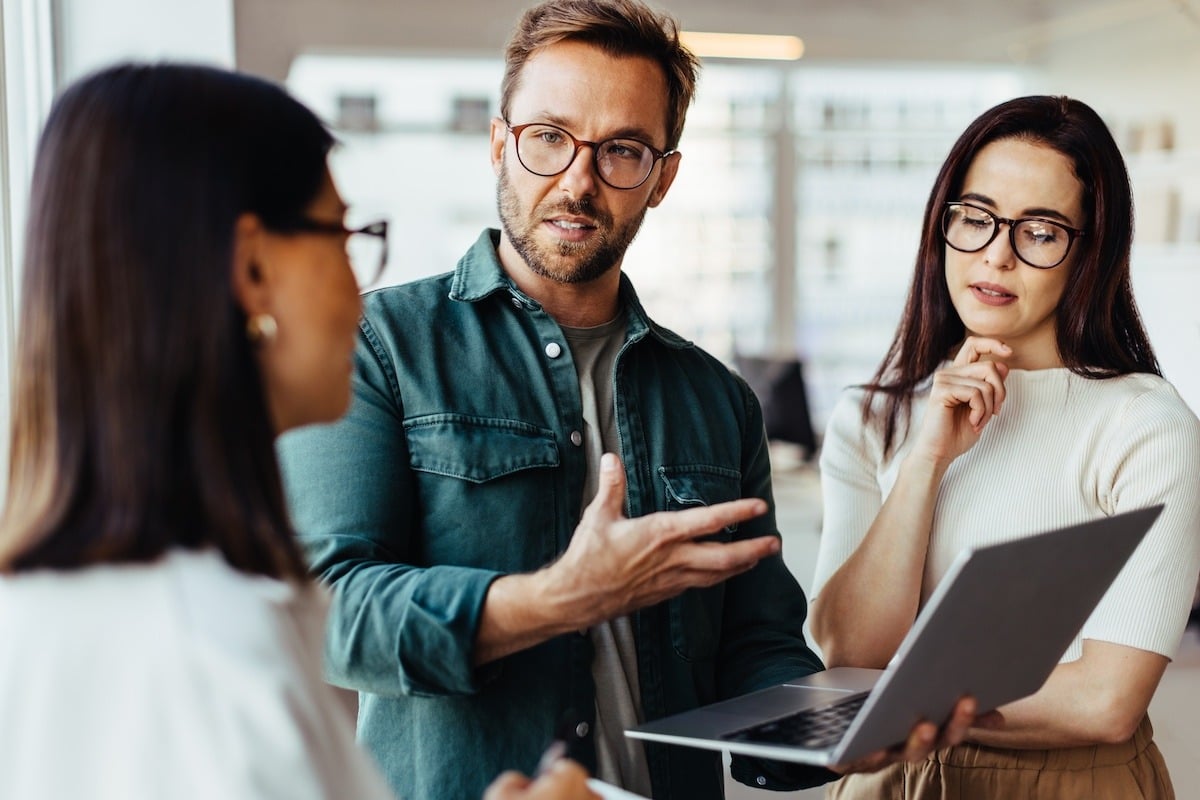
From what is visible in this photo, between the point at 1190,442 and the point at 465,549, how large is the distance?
957 millimetres

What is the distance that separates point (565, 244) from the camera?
1.57 meters

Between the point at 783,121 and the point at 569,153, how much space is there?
20.6 ft

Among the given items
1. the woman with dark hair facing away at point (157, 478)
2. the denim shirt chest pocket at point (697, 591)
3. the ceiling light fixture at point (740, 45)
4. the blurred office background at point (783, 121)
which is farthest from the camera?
the blurred office background at point (783, 121)

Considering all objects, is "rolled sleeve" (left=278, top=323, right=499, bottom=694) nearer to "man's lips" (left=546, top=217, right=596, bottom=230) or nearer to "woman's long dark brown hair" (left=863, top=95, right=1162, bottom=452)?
"man's lips" (left=546, top=217, right=596, bottom=230)

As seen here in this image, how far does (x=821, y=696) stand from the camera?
137 centimetres

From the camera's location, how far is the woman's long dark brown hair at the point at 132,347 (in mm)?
792

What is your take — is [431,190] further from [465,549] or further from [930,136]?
[465,549]

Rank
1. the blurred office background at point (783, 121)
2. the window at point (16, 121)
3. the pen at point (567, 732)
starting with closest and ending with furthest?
the pen at point (567, 732) < the window at point (16, 121) < the blurred office background at point (783, 121)

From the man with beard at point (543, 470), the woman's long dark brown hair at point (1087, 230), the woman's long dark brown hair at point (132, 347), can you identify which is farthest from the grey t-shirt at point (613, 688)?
the woman's long dark brown hair at point (132, 347)

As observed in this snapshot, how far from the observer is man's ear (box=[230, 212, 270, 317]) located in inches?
33.0

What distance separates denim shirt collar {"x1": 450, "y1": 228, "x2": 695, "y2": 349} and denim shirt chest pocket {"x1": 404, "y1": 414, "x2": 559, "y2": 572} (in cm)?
18

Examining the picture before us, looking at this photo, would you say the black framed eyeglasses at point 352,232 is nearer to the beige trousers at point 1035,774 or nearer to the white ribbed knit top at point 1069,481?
the white ribbed knit top at point 1069,481

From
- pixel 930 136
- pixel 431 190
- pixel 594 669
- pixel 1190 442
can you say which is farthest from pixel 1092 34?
pixel 594 669

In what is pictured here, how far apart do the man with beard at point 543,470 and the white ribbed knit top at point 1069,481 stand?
0.17 metres
